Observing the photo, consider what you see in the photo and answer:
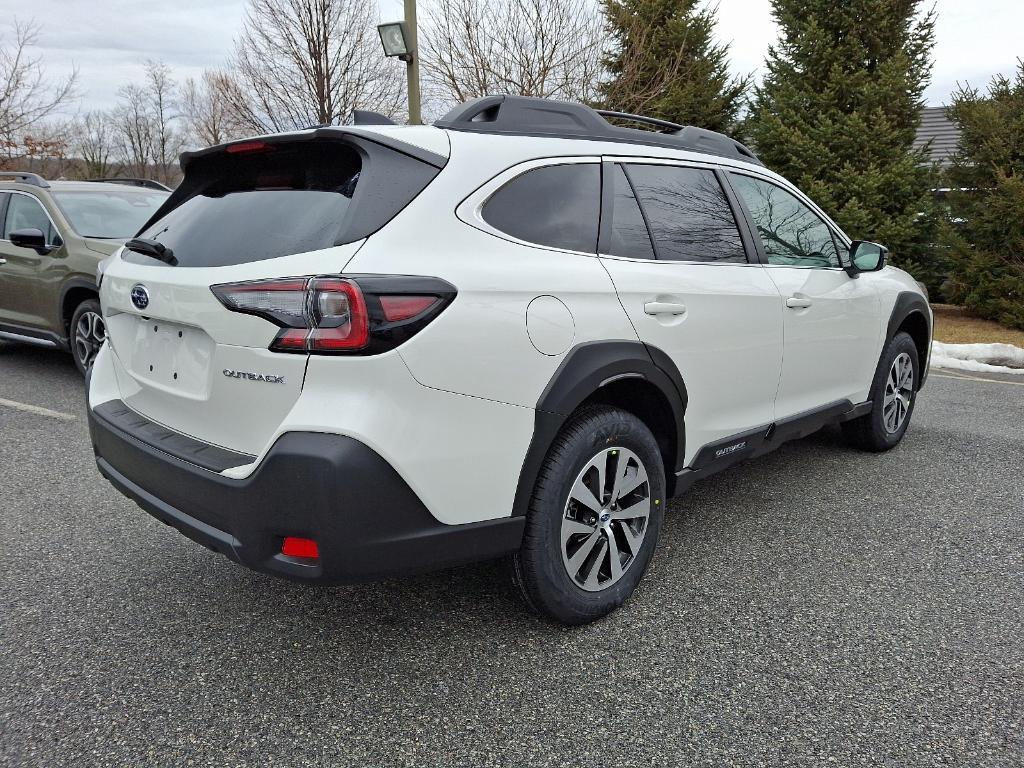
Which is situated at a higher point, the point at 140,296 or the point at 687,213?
the point at 687,213

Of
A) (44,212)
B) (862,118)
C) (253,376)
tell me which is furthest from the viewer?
(862,118)

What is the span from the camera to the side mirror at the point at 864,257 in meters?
4.03

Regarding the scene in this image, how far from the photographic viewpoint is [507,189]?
7.97ft

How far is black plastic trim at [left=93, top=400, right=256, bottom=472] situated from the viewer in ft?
7.20

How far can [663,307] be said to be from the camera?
2746mm

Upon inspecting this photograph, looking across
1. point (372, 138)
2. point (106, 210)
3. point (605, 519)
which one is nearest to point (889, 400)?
point (605, 519)

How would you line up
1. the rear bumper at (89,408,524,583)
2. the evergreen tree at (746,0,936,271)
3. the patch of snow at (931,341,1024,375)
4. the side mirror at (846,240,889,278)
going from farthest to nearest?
the evergreen tree at (746,0,936,271), the patch of snow at (931,341,1024,375), the side mirror at (846,240,889,278), the rear bumper at (89,408,524,583)

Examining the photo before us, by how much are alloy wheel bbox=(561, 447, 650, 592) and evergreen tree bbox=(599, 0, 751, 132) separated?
37.8 feet

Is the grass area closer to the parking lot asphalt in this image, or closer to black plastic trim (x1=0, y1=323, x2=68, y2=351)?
the parking lot asphalt

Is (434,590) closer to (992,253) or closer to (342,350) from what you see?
(342,350)

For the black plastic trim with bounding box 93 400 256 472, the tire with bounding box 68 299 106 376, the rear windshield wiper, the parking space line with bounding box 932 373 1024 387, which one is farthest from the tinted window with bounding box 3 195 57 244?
the parking space line with bounding box 932 373 1024 387

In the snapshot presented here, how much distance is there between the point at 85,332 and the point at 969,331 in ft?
35.8

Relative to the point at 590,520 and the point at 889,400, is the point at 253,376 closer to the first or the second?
the point at 590,520

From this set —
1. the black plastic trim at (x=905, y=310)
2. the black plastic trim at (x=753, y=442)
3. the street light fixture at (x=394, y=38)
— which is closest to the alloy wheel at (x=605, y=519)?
the black plastic trim at (x=753, y=442)
